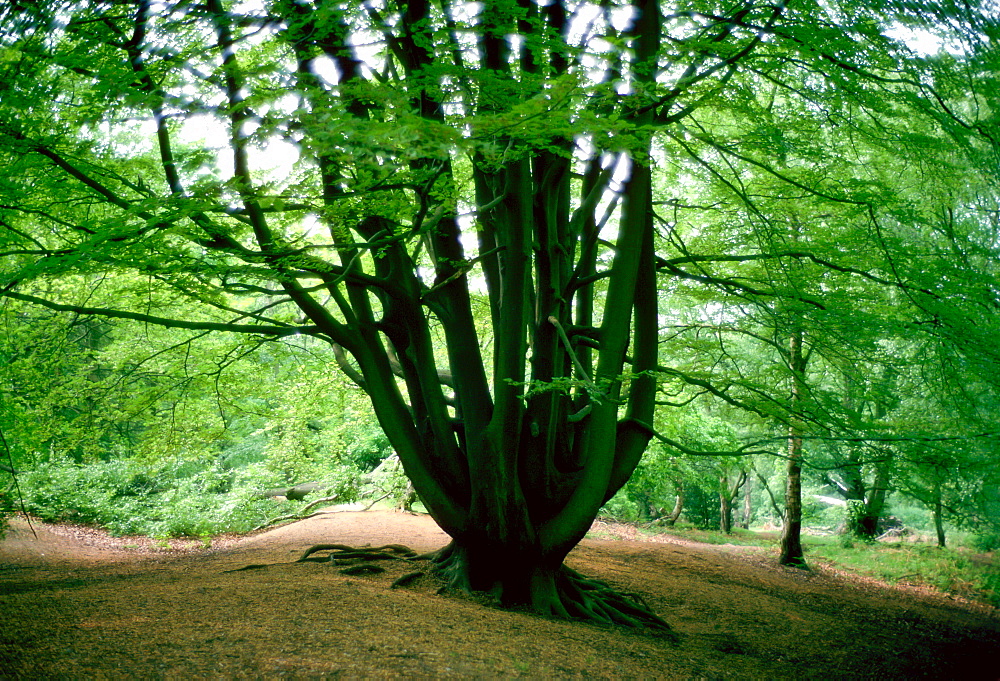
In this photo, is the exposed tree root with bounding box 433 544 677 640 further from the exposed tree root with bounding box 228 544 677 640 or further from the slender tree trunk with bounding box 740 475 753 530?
the slender tree trunk with bounding box 740 475 753 530

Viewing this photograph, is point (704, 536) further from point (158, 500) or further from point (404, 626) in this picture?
point (404, 626)

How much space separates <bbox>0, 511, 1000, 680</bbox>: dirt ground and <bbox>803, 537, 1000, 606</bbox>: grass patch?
172cm

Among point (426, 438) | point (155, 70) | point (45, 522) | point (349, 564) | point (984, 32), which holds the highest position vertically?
point (984, 32)

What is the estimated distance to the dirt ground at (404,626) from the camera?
3.37 m

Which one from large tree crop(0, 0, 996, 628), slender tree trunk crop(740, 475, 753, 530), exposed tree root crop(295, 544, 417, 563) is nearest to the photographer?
large tree crop(0, 0, 996, 628)

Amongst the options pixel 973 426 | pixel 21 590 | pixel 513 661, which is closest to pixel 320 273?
pixel 513 661

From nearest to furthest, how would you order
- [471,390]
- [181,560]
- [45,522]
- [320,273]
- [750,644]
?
[320,273] → [750,644] → [471,390] → [181,560] → [45,522]

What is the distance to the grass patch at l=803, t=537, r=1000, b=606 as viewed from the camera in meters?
11.1

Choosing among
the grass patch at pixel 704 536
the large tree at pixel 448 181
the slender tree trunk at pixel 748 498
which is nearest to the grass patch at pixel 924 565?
the grass patch at pixel 704 536

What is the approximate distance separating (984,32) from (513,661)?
206 inches

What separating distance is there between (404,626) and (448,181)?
3.15 meters

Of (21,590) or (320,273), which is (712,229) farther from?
(21,590)

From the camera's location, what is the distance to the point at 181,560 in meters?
8.12

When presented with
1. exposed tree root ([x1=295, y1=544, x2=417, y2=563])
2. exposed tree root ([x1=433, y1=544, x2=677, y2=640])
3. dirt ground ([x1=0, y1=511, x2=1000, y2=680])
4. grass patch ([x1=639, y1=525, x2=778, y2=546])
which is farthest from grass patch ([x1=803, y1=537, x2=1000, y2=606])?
exposed tree root ([x1=295, y1=544, x2=417, y2=563])
